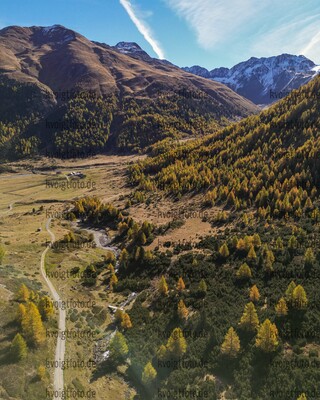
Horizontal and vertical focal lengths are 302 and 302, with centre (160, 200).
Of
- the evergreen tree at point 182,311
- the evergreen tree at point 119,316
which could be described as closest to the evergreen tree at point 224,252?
the evergreen tree at point 182,311

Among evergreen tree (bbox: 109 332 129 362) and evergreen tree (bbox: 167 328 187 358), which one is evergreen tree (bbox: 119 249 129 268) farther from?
evergreen tree (bbox: 167 328 187 358)

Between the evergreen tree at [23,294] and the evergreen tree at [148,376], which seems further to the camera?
the evergreen tree at [23,294]

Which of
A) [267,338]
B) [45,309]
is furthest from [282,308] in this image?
[45,309]

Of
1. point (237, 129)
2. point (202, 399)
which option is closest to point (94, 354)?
point (202, 399)

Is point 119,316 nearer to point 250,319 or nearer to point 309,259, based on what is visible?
point 250,319

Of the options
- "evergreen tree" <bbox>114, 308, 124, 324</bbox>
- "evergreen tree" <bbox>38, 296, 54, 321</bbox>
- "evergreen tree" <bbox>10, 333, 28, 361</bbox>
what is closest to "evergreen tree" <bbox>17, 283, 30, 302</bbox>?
"evergreen tree" <bbox>38, 296, 54, 321</bbox>

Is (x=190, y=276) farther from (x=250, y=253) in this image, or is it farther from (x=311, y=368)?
(x=311, y=368)

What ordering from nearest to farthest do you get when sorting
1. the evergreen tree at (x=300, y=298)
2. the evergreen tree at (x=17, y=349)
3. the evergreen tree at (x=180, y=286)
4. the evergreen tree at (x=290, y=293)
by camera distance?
1. the evergreen tree at (x=17, y=349)
2. the evergreen tree at (x=300, y=298)
3. the evergreen tree at (x=290, y=293)
4. the evergreen tree at (x=180, y=286)

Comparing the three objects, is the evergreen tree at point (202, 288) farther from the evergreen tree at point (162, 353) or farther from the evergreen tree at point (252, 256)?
the evergreen tree at point (162, 353)
